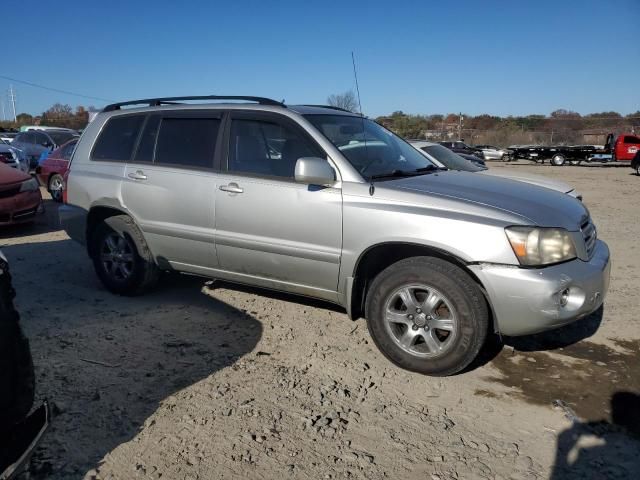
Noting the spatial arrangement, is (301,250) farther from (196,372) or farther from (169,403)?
(169,403)

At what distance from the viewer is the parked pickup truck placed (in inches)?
1153

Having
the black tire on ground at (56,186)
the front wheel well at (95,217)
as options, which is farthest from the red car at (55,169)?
the front wheel well at (95,217)

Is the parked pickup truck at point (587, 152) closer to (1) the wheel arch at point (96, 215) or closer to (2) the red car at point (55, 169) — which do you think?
(2) the red car at point (55, 169)

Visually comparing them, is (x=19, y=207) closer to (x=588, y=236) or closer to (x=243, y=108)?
(x=243, y=108)

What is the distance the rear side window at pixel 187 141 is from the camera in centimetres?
458

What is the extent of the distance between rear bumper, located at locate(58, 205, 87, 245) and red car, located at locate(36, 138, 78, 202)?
6797 millimetres

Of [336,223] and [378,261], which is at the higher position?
[336,223]

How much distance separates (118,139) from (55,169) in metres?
7.47

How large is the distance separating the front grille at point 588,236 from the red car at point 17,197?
781 centimetres

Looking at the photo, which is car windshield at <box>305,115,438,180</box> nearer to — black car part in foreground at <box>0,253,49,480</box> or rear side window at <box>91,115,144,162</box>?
rear side window at <box>91,115,144,162</box>

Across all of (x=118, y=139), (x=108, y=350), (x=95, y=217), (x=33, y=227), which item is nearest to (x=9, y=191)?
(x=33, y=227)

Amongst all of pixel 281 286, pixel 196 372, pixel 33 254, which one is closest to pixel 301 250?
pixel 281 286

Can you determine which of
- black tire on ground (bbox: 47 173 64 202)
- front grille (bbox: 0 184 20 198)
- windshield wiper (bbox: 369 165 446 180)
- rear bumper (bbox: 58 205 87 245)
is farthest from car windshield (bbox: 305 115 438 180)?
black tire on ground (bbox: 47 173 64 202)

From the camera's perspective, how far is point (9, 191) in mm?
8148
